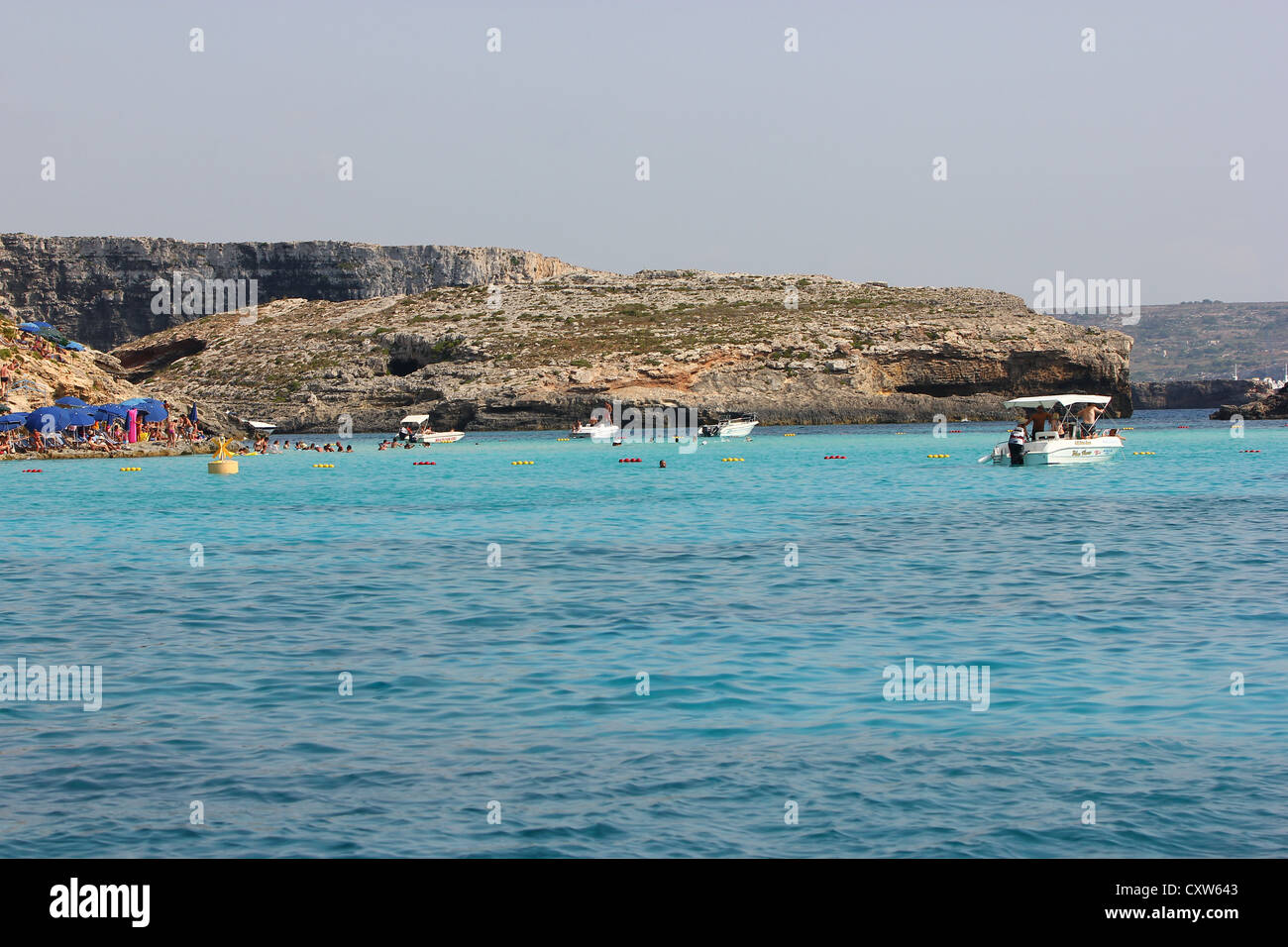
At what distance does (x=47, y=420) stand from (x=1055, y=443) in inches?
2273

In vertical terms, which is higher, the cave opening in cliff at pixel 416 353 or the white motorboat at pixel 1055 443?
the cave opening in cliff at pixel 416 353

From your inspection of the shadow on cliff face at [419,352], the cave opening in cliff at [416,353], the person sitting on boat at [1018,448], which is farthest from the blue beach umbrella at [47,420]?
the cave opening in cliff at [416,353]

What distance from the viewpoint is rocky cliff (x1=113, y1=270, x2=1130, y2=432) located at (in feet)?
455

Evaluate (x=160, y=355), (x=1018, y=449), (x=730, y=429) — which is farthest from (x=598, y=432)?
(x=160, y=355)

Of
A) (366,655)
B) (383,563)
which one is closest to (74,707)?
(366,655)

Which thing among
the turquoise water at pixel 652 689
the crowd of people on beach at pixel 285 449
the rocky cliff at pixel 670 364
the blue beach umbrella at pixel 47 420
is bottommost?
the turquoise water at pixel 652 689

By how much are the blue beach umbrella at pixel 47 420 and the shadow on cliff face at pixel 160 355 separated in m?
109

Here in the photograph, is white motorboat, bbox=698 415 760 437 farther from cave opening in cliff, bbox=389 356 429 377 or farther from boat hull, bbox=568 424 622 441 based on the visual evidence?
cave opening in cliff, bbox=389 356 429 377

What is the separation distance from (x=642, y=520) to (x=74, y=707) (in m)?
23.4

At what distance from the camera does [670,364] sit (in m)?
143

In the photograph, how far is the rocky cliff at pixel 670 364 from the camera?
139 meters

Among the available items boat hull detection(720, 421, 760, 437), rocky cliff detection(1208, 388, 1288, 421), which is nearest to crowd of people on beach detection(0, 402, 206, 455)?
boat hull detection(720, 421, 760, 437)

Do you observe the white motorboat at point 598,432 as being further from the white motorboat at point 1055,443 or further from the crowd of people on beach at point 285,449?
the white motorboat at point 1055,443
